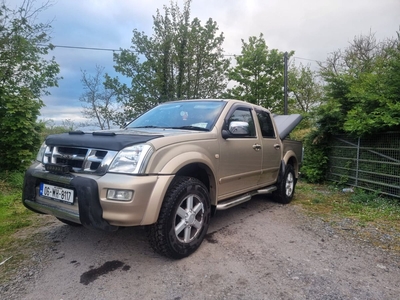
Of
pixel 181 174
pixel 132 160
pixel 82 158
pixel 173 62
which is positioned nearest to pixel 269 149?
pixel 181 174

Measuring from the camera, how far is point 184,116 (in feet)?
11.9

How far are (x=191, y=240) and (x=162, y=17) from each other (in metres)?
14.6

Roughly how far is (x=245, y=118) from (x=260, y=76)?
46.3ft

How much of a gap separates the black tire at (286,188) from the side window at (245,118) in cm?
141

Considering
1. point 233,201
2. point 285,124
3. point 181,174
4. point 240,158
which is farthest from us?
point 285,124

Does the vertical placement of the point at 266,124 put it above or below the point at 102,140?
above

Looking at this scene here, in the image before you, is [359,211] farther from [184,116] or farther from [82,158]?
[82,158]

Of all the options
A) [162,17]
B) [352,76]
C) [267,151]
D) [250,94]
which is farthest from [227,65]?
[267,151]

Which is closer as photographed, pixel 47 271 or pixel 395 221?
pixel 47 271

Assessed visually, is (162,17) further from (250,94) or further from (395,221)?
(395,221)

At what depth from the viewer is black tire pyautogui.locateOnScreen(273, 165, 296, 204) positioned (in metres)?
4.95

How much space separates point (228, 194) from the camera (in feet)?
11.5

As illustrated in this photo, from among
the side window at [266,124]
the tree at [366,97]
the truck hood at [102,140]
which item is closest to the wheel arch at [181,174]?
the truck hood at [102,140]

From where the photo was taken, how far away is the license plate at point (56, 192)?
245cm
